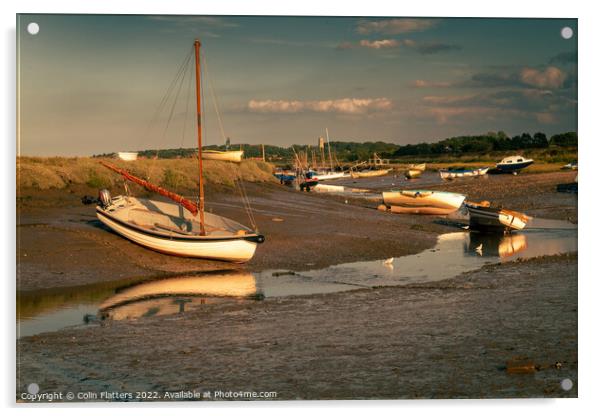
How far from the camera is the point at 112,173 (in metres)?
31.5

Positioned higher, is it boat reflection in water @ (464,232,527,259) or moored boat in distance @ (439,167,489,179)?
moored boat in distance @ (439,167,489,179)

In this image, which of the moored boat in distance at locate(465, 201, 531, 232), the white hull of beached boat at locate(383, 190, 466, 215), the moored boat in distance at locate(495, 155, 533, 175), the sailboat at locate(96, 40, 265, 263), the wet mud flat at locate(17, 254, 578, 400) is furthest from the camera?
the white hull of beached boat at locate(383, 190, 466, 215)

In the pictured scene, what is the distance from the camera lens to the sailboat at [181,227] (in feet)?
67.4

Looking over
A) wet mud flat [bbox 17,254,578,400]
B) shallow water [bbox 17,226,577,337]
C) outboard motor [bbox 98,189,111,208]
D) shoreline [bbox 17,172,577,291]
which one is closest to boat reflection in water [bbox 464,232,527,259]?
shallow water [bbox 17,226,577,337]

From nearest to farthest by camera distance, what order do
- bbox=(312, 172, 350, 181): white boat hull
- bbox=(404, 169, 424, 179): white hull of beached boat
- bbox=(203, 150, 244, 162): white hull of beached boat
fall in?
bbox=(203, 150, 244, 162): white hull of beached boat → bbox=(404, 169, 424, 179): white hull of beached boat → bbox=(312, 172, 350, 181): white boat hull

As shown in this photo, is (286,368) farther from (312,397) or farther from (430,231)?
(430,231)

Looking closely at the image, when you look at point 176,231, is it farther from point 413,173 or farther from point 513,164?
point 413,173

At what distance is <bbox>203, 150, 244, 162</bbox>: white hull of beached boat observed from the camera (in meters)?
20.9

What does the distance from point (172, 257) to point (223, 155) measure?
11.1ft

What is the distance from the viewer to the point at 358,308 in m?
17.1

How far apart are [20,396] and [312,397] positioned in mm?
4514

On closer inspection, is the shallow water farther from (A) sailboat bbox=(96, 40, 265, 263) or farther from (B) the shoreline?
(A) sailboat bbox=(96, 40, 265, 263)

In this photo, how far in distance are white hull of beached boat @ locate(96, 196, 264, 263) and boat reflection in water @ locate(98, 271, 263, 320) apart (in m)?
0.66

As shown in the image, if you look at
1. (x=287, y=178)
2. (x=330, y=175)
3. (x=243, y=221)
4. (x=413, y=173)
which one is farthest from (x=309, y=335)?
(x=330, y=175)
